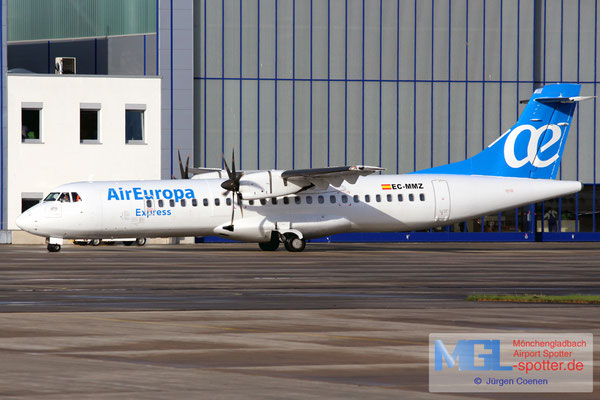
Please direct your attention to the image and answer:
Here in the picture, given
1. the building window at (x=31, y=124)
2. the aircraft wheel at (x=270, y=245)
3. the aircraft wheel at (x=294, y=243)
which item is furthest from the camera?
the building window at (x=31, y=124)

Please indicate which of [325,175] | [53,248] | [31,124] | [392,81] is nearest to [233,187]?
[325,175]

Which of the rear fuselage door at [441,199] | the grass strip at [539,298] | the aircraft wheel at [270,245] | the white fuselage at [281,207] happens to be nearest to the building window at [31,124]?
the white fuselage at [281,207]

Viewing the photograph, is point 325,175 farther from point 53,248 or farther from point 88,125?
point 88,125

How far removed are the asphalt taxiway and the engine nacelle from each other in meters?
9.93

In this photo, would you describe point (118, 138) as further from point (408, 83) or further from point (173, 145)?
point (408, 83)

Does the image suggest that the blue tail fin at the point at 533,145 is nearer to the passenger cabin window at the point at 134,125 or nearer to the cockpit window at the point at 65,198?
the cockpit window at the point at 65,198

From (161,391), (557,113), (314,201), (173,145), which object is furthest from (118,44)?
(161,391)

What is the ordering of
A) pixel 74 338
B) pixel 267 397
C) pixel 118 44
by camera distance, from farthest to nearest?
pixel 118 44
pixel 74 338
pixel 267 397

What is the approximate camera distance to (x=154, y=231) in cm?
4025

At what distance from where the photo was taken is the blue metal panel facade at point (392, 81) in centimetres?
5869

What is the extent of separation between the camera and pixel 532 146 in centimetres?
4475

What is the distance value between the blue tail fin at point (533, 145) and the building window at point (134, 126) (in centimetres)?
1794

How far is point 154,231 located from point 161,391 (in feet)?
102

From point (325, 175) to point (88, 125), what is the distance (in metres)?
19.1
